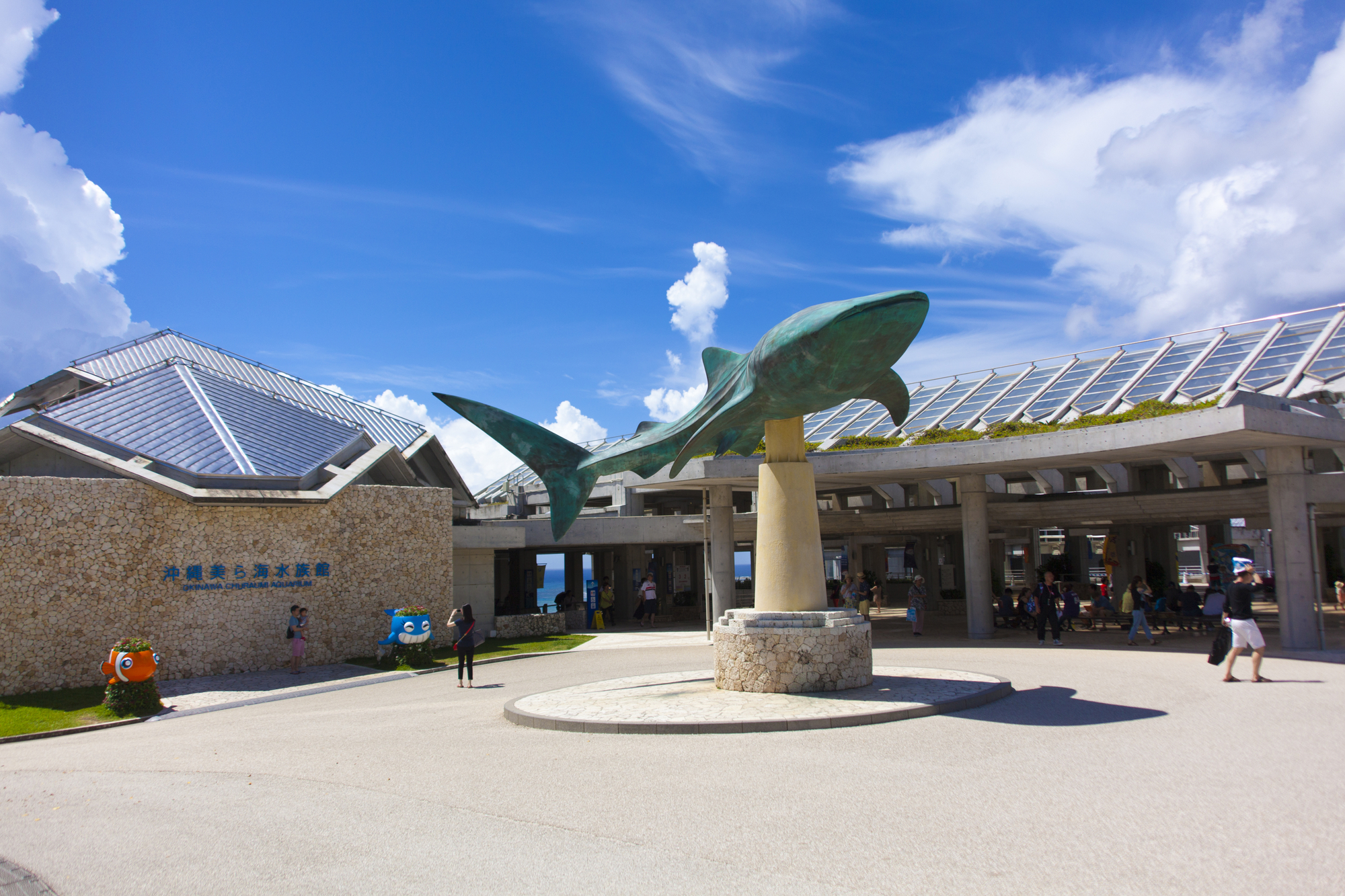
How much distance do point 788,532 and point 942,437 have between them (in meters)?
10.6

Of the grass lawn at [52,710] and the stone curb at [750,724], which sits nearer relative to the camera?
the stone curb at [750,724]

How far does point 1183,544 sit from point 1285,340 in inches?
1923

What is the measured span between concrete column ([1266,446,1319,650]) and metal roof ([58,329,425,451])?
24.4 m

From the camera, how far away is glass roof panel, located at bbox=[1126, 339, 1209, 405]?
78.4 ft

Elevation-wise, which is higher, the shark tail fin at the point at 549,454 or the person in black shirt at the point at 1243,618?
the shark tail fin at the point at 549,454

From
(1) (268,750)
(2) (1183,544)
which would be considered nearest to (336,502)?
(1) (268,750)

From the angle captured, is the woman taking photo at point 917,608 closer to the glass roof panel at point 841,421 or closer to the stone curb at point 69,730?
the glass roof panel at point 841,421

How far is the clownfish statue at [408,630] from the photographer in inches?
733

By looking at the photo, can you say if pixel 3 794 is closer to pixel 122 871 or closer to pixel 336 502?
pixel 122 871

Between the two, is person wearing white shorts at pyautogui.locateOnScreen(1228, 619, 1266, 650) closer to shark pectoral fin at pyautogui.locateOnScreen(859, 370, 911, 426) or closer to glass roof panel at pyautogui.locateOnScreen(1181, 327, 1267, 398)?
shark pectoral fin at pyautogui.locateOnScreen(859, 370, 911, 426)

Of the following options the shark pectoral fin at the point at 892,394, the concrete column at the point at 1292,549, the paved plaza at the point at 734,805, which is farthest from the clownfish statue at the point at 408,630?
the concrete column at the point at 1292,549

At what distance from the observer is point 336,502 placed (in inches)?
781

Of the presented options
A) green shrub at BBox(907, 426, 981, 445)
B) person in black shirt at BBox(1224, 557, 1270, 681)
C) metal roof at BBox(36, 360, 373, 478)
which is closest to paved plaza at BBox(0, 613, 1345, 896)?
person in black shirt at BBox(1224, 557, 1270, 681)

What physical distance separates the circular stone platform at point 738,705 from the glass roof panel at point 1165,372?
50.1ft
